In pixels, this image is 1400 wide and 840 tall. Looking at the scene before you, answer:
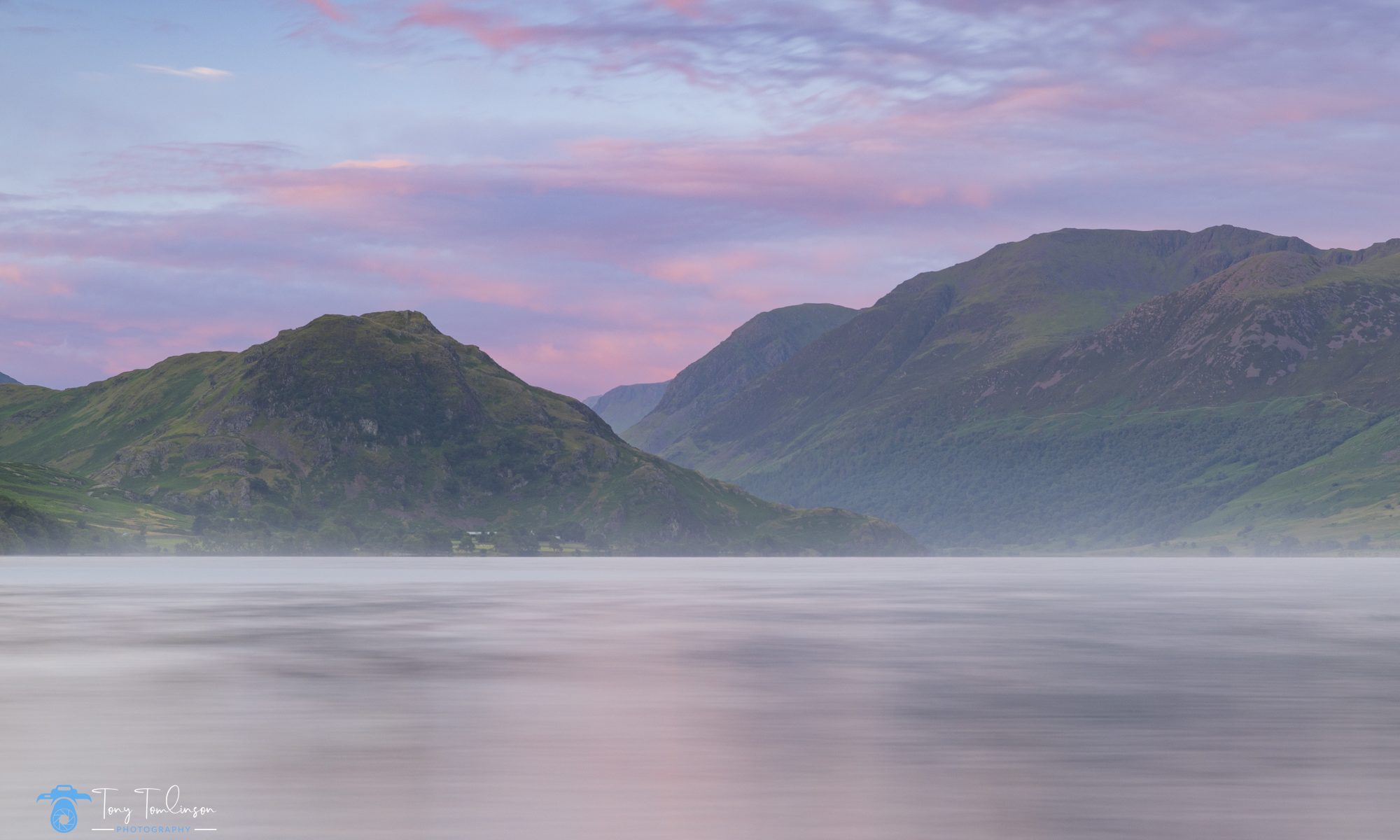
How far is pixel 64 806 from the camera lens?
34.6 metres

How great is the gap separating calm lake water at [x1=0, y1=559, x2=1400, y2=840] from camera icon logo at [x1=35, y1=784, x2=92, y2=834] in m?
0.31

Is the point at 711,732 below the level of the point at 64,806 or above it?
below

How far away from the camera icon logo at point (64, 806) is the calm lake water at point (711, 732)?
0.31 meters

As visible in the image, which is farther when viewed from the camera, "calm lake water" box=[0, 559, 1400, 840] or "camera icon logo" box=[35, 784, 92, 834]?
"calm lake water" box=[0, 559, 1400, 840]

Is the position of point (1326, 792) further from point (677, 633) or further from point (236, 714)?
point (677, 633)

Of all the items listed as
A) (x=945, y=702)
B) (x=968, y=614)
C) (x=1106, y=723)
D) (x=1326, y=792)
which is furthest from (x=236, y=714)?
(x=968, y=614)

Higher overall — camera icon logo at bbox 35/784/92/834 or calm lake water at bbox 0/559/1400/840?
camera icon logo at bbox 35/784/92/834

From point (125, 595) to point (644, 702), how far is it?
123 m

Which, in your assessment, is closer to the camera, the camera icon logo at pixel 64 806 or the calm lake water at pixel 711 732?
the camera icon logo at pixel 64 806

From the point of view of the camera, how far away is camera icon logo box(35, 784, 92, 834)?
32156 mm

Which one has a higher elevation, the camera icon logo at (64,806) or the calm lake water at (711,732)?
the camera icon logo at (64,806)

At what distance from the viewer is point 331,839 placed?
101ft

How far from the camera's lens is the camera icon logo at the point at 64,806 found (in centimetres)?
3216

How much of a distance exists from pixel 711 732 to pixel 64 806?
69.3 feet
